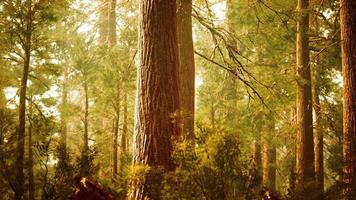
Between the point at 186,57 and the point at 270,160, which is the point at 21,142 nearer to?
the point at 186,57

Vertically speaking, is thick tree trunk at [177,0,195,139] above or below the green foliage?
above

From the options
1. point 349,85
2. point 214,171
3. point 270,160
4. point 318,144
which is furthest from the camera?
point 270,160

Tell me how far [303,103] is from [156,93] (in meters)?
5.98

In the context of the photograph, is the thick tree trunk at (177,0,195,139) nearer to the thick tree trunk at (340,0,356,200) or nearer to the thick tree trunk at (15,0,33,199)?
the thick tree trunk at (340,0,356,200)

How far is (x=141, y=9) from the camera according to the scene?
6.47m

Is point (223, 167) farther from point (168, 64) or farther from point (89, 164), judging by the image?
point (89, 164)

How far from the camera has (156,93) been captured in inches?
243

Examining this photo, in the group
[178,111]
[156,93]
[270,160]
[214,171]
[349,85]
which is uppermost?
[349,85]

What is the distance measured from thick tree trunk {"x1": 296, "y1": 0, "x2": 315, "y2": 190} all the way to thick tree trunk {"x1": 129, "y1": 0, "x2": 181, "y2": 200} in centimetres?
532

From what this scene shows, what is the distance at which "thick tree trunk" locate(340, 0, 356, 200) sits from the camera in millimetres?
7071

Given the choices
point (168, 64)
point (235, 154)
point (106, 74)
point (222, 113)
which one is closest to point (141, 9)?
point (168, 64)

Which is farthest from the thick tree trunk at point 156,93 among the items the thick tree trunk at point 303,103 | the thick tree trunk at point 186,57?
the thick tree trunk at point 303,103

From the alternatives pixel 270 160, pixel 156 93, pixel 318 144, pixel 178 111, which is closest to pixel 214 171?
pixel 178 111

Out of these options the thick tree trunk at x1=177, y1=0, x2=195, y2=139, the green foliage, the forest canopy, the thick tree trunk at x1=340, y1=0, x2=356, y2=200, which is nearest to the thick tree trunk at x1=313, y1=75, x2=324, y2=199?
A: the forest canopy
